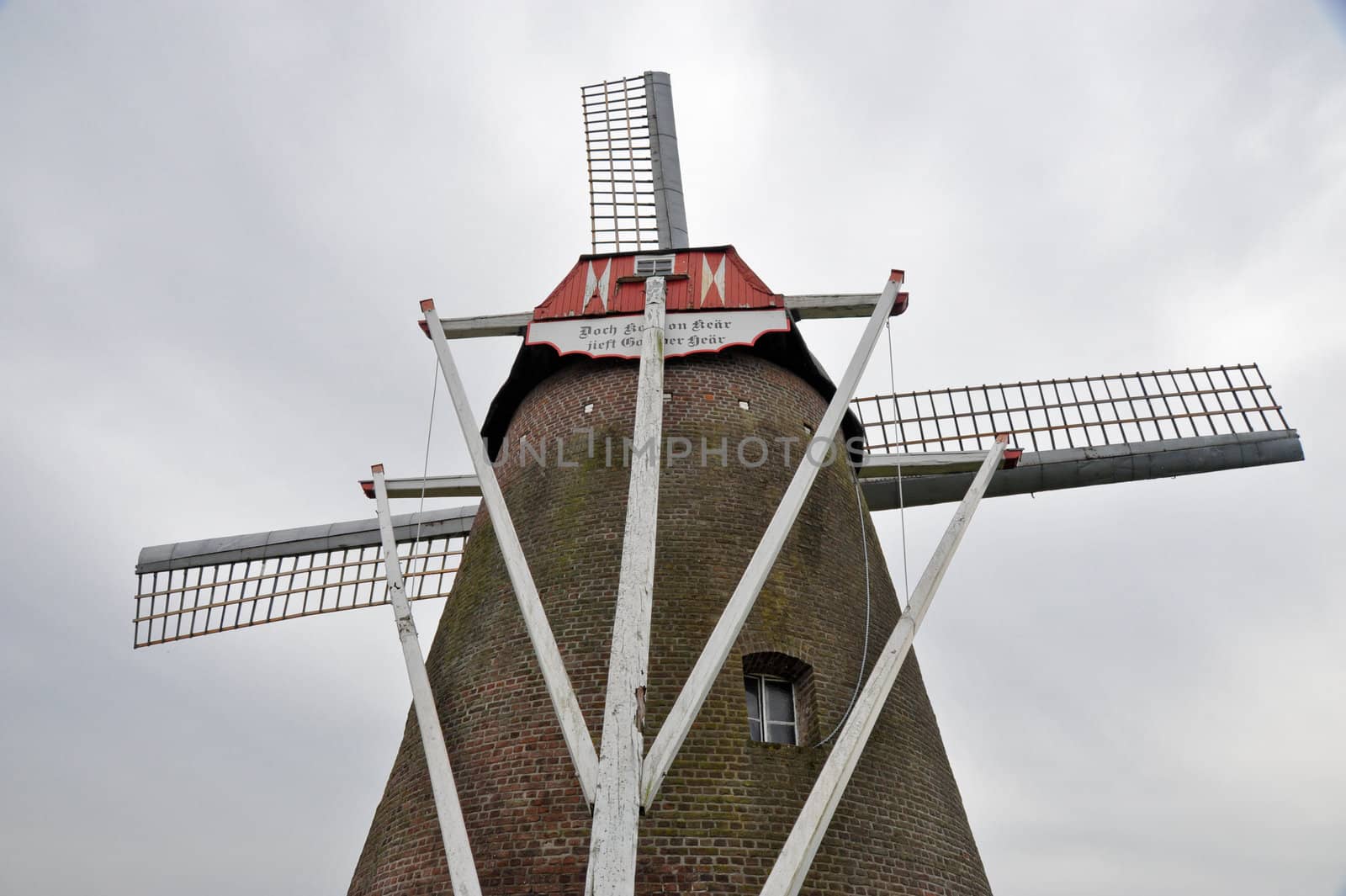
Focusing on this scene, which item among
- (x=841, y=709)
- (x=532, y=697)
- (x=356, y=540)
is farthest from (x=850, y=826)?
(x=356, y=540)

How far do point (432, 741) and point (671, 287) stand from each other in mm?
4630

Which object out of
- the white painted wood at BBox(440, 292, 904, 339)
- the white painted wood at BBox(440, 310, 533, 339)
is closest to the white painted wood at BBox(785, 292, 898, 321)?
the white painted wood at BBox(440, 292, 904, 339)

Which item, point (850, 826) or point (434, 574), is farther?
point (434, 574)

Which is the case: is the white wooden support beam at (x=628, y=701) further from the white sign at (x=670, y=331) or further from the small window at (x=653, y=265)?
the small window at (x=653, y=265)

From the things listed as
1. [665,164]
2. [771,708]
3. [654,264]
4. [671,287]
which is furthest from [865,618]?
[665,164]

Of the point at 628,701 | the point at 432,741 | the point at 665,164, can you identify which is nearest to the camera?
the point at 628,701

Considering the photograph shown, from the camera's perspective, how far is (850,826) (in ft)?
21.2

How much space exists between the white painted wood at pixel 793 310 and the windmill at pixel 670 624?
0.08 ft

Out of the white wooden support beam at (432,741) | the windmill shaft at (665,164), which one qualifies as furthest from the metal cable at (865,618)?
the windmill shaft at (665,164)

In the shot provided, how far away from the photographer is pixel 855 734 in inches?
235

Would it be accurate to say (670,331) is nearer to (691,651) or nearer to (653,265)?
(653,265)

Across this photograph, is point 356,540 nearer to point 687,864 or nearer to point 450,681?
point 450,681

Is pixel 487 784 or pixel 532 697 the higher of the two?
pixel 532 697

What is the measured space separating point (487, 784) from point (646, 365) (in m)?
3.22
